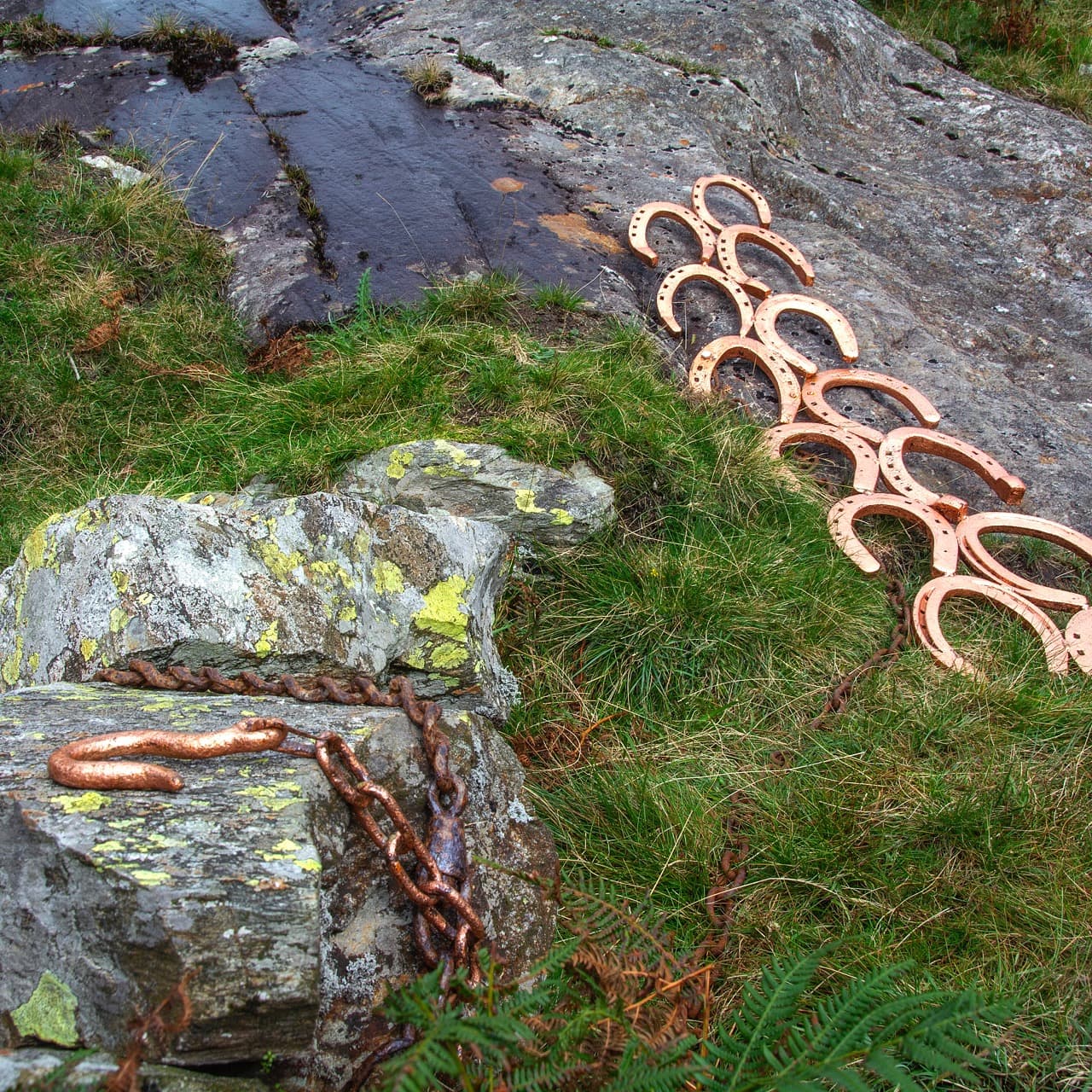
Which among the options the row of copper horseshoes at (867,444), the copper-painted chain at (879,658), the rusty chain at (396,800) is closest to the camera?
the rusty chain at (396,800)

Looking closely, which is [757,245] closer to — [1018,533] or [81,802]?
[1018,533]

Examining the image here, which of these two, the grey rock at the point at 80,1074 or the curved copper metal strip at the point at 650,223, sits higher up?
the curved copper metal strip at the point at 650,223

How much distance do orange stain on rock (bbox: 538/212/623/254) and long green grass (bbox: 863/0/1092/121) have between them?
4942 millimetres

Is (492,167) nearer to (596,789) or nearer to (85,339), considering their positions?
(85,339)

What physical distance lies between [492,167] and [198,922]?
18.3ft

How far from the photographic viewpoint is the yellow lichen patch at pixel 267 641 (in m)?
2.74

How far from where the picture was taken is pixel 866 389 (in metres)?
5.43

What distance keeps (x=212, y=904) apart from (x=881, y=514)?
3.92 meters

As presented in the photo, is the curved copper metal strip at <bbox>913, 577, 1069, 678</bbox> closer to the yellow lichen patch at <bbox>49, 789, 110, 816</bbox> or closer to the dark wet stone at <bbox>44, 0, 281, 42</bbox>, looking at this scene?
the yellow lichen patch at <bbox>49, 789, 110, 816</bbox>

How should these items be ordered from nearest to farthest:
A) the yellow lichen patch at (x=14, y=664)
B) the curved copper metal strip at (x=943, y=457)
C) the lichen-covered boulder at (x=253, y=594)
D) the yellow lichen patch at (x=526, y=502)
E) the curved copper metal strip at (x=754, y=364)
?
the lichen-covered boulder at (x=253, y=594)
the yellow lichen patch at (x=14, y=664)
the yellow lichen patch at (x=526, y=502)
the curved copper metal strip at (x=943, y=457)
the curved copper metal strip at (x=754, y=364)

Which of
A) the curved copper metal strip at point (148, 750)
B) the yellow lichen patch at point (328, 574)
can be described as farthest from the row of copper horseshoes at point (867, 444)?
the curved copper metal strip at point (148, 750)

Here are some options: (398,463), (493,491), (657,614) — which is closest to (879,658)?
(657,614)

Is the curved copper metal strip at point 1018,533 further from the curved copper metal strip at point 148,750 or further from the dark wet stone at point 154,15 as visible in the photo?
the dark wet stone at point 154,15

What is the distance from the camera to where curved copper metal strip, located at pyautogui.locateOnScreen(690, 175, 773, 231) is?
611cm
